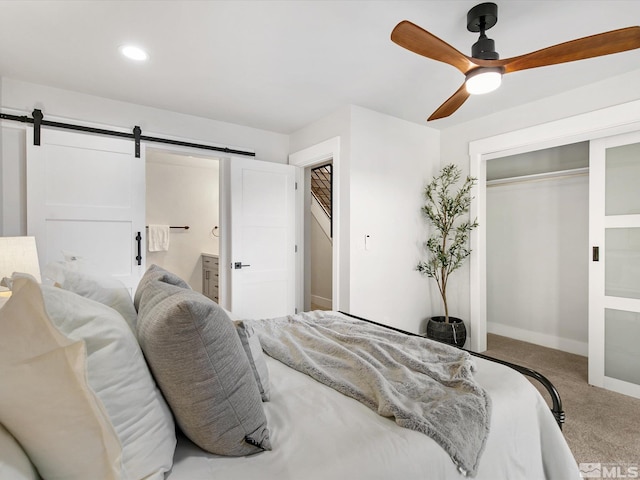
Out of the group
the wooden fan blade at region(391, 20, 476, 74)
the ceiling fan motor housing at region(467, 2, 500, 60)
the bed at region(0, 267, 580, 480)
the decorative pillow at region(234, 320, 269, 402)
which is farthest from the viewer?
the ceiling fan motor housing at region(467, 2, 500, 60)

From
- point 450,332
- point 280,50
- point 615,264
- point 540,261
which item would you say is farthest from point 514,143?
point 280,50

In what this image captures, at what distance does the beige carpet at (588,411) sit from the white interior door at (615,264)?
0.24 metres

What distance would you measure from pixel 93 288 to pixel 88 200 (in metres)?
2.04

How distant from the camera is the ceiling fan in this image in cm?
160

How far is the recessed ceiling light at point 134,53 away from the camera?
2.35m

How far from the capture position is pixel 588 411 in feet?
8.29

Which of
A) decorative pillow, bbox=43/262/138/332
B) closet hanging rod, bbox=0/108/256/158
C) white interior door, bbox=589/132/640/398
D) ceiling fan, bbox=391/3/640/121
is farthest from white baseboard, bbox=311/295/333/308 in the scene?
decorative pillow, bbox=43/262/138/332

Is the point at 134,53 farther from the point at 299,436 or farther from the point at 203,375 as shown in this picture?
the point at 299,436

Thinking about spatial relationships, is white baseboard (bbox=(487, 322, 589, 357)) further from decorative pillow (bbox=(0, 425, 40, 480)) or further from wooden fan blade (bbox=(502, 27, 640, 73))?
decorative pillow (bbox=(0, 425, 40, 480))

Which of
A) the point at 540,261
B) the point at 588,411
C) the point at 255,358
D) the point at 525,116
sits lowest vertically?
the point at 588,411

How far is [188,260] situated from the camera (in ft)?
18.1

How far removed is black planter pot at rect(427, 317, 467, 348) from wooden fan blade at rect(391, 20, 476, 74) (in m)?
2.61

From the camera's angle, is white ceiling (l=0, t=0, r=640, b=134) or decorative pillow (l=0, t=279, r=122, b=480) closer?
decorative pillow (l=0, t=279, r=122, b=480)

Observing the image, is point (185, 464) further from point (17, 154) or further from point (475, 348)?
point (475, 348)
